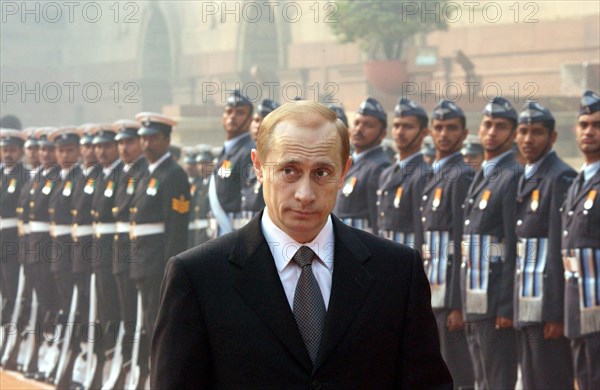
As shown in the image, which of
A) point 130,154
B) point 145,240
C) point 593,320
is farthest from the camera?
point 130,154

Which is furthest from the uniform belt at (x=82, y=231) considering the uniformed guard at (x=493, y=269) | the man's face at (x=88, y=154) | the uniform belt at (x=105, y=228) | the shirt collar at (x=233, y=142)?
the uniformed guard at (x=493, y=269)

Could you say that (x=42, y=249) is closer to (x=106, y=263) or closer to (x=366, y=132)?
(x=106, y=263)

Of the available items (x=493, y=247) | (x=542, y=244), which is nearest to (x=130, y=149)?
(x=493, y=247)

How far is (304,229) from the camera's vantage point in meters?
2.85

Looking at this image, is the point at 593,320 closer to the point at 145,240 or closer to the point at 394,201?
the point at 394,201

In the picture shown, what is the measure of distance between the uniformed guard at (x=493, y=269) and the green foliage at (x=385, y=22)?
3.39 metres

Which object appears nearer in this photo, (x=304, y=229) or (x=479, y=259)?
(x=304, y=229)

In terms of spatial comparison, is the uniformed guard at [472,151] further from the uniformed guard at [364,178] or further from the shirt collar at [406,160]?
the shirt collar at [406,160]

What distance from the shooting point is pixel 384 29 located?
10.9 meters

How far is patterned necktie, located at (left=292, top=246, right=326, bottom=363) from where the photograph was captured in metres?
2.84

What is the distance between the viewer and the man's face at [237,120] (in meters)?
8.64

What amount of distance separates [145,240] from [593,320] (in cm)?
365

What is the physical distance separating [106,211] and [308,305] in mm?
6862

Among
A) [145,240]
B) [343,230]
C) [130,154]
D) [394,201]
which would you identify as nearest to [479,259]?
[394,201]
